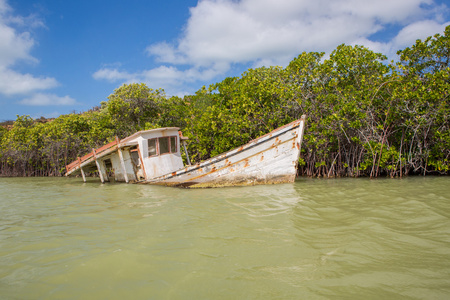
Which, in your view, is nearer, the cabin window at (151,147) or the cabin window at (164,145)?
the cabin window at (151,147)

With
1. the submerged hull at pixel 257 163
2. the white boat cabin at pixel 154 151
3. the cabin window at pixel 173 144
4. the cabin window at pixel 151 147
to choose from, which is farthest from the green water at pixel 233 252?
the cabin window at pixel 173 144

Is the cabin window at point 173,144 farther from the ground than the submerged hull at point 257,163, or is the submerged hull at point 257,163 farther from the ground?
the cabin window at point 173,144

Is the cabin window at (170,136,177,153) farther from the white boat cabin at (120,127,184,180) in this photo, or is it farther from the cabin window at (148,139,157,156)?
the cabin window at (148,139,157,156)

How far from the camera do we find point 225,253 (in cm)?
314

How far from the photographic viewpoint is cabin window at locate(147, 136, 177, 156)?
10.7m

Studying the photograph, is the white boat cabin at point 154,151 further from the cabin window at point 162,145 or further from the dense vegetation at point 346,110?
the dense vegetation at point 346,110

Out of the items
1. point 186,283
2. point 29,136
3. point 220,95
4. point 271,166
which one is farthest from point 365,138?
point 29,136

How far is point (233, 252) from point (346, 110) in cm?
967

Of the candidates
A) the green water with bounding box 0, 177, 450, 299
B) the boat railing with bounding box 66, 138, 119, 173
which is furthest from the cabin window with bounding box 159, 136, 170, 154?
the green water with bounding box 0, 177, 450, 299

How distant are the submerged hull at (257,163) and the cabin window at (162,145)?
1.97 m

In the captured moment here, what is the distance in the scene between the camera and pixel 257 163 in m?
9.38

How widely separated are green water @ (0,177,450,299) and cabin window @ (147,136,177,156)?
17.3 feet

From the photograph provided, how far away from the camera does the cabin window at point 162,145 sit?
10.7 meters

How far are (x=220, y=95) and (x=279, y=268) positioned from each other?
13481mm
